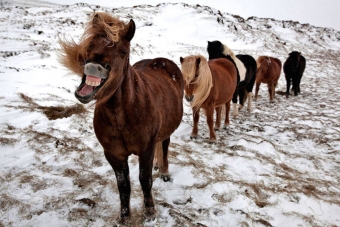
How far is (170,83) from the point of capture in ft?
9.23

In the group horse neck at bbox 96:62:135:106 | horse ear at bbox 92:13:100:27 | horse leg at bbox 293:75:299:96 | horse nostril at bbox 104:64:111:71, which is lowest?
horse leg at bbox 293:75:299:96

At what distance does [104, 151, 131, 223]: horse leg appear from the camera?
2094mm

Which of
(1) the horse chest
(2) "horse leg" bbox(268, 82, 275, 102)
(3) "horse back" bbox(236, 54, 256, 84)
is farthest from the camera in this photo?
(2) "horse leg" bbox(268, 82, 275, 102)

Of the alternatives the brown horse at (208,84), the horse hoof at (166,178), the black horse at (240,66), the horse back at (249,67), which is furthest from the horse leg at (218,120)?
the horse hoof at (166,178)

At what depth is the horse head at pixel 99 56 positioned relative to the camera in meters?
1.29

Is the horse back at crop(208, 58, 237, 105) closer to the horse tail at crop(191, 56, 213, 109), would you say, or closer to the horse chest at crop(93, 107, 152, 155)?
the horse tail at crop(191, 56, 213, 109)

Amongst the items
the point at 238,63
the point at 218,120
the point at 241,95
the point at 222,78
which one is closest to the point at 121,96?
the point at 222,78

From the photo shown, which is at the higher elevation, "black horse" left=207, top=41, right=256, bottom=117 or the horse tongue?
the horse tongue

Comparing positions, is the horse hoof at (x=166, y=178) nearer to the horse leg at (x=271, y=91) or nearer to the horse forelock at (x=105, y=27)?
the horse forelock at (x=105, y=27)

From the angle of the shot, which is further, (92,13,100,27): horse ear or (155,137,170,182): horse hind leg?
(155,137,170,182): horse hind leg

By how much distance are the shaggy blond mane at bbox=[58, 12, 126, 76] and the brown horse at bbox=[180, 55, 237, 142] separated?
247 cm

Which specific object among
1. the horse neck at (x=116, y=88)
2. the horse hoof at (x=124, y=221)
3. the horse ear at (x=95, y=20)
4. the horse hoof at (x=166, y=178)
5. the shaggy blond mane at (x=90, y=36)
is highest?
the horse ear at (x=95, y=20)

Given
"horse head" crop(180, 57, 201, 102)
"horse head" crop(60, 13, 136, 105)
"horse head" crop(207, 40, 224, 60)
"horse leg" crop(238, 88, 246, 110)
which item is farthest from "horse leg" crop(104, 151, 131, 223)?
"horse leg" crop(238, 88, 246, 110)

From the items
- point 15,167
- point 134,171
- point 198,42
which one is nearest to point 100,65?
point 134,171
